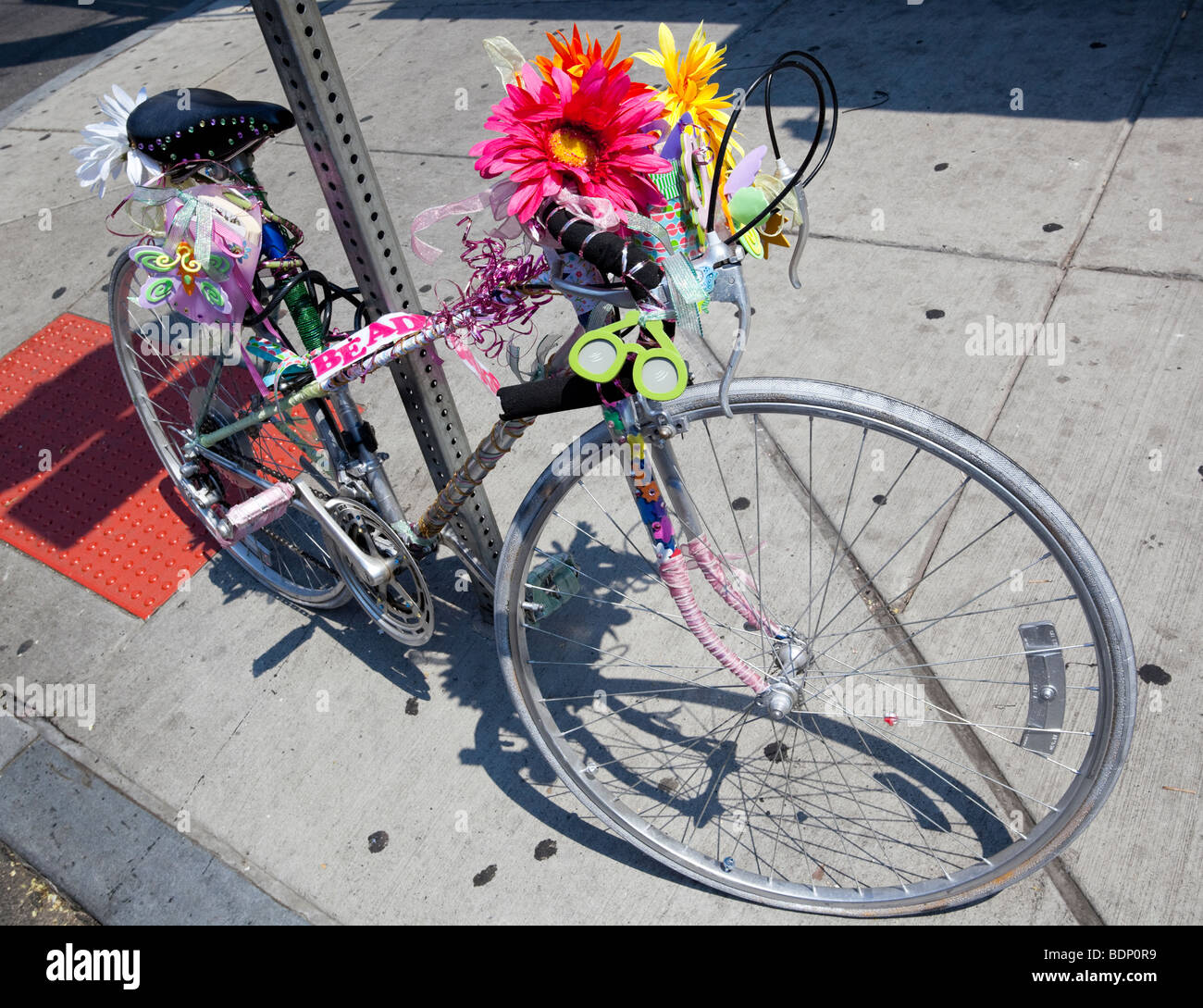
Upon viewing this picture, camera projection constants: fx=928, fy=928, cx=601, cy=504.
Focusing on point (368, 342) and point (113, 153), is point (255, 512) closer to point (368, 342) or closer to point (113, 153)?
point (368, 342)

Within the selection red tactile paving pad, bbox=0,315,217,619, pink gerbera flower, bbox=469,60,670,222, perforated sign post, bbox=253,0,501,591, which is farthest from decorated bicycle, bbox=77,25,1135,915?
red tactile paving pad, bbox=0,315,217,619

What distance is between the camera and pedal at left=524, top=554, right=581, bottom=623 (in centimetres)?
269

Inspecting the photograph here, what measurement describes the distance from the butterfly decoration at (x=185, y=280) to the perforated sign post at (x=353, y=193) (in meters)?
0.32

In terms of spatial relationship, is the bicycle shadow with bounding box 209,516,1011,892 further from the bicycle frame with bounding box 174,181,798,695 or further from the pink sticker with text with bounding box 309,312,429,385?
the pink sticker with text with bounding box 309,312,429,385

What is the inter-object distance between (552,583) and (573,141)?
143cm

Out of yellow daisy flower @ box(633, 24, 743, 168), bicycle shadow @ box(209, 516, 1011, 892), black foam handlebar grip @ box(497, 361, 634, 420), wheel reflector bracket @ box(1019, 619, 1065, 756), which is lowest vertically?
bicycle shadow @ box(209, 516, 1011, 892)

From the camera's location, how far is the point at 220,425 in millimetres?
2824

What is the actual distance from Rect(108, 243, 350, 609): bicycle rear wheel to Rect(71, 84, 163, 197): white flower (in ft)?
1.23

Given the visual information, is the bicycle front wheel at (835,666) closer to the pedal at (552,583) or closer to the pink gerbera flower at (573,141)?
the pedal at (552,583)

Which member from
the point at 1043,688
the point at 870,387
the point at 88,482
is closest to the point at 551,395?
the point at 1043,688

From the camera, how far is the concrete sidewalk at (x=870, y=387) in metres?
2.36
